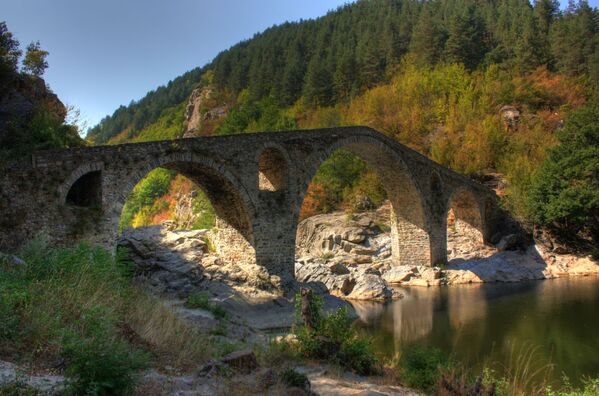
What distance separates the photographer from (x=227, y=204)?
17766mm

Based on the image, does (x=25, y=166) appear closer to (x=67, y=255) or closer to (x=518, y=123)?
(x=67, y=255)

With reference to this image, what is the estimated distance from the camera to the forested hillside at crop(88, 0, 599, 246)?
3475 cm

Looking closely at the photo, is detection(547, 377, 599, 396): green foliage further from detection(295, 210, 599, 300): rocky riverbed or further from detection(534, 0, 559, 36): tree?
detection(534, 0, 559, 36): tree

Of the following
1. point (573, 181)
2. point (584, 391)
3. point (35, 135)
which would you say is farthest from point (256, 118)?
point (584, 391)

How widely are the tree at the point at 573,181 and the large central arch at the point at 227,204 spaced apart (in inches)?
656

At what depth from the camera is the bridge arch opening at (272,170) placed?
1862cm

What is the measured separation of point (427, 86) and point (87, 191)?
36025 millimetres

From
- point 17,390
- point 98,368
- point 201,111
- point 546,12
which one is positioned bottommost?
point 17,390

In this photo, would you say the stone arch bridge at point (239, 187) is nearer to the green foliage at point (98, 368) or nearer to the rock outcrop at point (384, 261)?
the rock outcrop at point (384, 261)

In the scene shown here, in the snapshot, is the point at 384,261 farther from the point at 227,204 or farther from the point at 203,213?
the point at 203,213

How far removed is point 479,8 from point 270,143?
5223cm

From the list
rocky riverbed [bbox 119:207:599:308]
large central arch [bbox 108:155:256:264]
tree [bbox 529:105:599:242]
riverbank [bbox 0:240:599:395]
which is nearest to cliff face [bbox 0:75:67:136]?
large central arch [bbox 108:155:256:264]

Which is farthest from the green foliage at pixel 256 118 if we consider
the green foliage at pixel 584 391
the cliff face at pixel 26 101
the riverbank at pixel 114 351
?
the green foliage at pixel 584 391

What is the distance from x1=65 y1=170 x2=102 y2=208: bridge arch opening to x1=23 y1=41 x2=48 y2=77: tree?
8.90 metres
